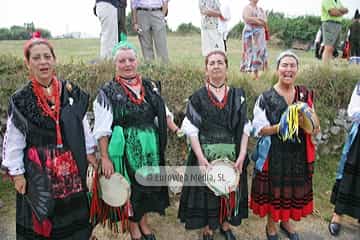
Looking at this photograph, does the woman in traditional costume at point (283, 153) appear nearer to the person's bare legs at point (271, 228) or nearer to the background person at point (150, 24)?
the person's bare legs at point (271, 228)

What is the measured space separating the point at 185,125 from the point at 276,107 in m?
0.86

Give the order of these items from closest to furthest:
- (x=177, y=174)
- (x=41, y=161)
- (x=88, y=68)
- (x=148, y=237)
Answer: (x=41, y=161) → (x=148, y=237) → (x=177, y=174) → (x=88, y=68)

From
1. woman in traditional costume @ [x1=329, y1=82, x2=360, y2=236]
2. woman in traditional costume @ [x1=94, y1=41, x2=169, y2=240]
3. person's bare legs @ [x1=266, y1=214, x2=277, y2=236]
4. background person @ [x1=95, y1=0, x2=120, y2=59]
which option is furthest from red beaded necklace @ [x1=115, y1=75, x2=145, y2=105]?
background person @ [x1=95, y1=0, x2=120, y2=59]

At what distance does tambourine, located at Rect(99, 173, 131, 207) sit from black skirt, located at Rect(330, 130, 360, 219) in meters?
2.24

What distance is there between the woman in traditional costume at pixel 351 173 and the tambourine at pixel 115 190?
2247mm

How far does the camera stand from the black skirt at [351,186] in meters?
3.66

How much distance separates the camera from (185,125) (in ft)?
10.7

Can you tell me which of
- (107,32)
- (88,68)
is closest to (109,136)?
(88,68)

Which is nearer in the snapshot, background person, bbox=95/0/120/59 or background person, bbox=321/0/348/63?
background person, bbox=95/0/120/59

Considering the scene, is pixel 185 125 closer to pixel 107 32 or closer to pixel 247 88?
pixel 247 88

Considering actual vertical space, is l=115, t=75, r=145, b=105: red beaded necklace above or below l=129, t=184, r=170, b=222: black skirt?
above

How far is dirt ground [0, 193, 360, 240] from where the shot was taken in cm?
384

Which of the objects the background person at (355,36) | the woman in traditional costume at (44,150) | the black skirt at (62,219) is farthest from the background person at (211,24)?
the background person at (355,36)

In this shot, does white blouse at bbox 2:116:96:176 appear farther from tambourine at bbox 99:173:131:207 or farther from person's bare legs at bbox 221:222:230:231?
person's bare legs at bbox 221:222:230:231
